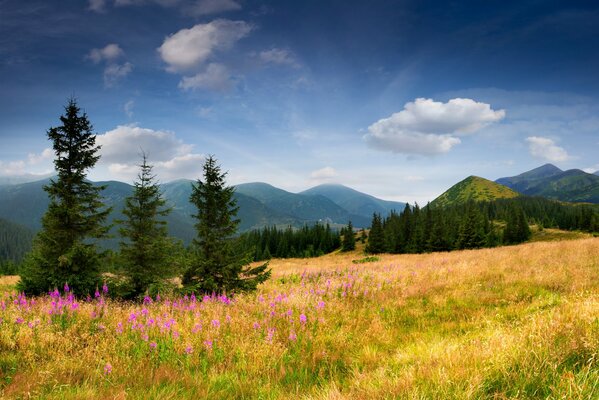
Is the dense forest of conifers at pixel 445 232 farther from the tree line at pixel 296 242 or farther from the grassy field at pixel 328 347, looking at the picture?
the grassy field at pixel 328 347

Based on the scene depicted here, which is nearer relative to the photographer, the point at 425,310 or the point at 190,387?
the point at 190,387

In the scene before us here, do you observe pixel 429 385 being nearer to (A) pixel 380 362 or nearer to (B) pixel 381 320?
(A) pixel 380 362

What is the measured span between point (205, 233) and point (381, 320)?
19.4 feet

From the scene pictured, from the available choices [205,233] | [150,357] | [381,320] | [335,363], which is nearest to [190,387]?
[150,357]

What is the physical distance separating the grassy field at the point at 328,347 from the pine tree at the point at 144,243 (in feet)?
10.9

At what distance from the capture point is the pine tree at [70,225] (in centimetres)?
1009

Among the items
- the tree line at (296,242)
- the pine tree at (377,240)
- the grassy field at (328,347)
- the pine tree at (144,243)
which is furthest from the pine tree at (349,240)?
the grassy field at (328,347)

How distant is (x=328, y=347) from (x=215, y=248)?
5523mm

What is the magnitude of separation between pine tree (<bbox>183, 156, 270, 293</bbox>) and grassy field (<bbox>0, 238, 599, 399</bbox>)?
6.58ft

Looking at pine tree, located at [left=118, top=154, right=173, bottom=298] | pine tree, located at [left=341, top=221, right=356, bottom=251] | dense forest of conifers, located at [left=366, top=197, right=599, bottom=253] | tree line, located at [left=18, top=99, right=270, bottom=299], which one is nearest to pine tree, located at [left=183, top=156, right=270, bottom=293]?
tree line, located at [left=18, top=99, right=270, bottom=299]

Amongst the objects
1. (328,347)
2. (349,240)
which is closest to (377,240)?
(349,240)

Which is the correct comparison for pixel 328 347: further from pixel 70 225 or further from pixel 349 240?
pixel 349 240

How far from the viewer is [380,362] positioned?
3.99 meters

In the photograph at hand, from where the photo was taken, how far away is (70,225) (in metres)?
11.4
